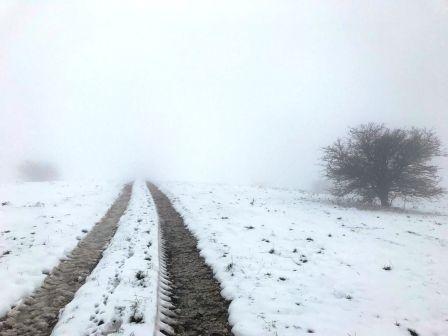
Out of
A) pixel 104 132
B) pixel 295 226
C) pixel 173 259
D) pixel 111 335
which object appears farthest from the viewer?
pixel 104 132

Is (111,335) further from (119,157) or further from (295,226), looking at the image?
(119,157)

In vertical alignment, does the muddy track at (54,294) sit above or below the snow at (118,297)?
below

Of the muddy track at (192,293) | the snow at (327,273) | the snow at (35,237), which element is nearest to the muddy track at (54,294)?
the snow at (35,237)

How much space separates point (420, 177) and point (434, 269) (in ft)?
68.5

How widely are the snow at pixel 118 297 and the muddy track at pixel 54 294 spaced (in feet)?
1.26

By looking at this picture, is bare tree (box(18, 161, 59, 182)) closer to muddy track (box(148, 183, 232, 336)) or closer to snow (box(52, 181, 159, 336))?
muddy track (box(148, 183, 232, 336))

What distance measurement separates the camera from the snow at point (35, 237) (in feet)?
34.6

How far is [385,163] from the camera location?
30922 millimetres

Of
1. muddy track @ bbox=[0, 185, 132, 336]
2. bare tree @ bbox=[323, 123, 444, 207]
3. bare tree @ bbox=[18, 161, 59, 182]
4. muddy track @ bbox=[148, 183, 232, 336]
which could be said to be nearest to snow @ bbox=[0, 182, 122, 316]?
muddy track @ bbox=[0, 185, 132, 336]

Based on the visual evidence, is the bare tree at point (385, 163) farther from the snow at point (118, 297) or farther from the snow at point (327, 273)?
the snow at point (118, 297)

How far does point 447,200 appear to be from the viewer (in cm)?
4088

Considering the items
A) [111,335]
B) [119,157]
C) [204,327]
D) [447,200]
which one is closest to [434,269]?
[204,327]

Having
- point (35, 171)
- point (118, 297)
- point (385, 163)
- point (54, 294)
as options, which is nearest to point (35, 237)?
point (54, 294)

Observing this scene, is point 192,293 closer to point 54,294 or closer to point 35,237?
point 54,294
